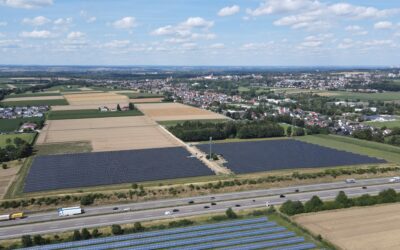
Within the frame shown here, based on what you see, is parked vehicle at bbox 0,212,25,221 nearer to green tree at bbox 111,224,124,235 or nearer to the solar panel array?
the solar panel array

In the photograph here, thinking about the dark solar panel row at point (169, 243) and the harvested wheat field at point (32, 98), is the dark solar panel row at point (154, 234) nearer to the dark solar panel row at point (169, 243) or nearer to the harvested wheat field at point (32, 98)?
the dark solar panel row at point (169, 243)

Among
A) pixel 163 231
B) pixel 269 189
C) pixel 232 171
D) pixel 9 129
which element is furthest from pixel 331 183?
pixel 9 129

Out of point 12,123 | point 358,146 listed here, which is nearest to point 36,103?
point 12,123

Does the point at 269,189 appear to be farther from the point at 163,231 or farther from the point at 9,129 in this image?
the point at 9,129

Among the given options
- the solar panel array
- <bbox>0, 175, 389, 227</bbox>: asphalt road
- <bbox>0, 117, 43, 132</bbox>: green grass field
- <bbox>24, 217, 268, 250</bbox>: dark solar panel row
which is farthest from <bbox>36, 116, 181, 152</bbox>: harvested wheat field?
<bbox>24, 217, 268, 250</bbox>: dark solar panel row

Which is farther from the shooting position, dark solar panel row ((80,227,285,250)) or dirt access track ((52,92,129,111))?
dirt access track ((52,92,129,111))
